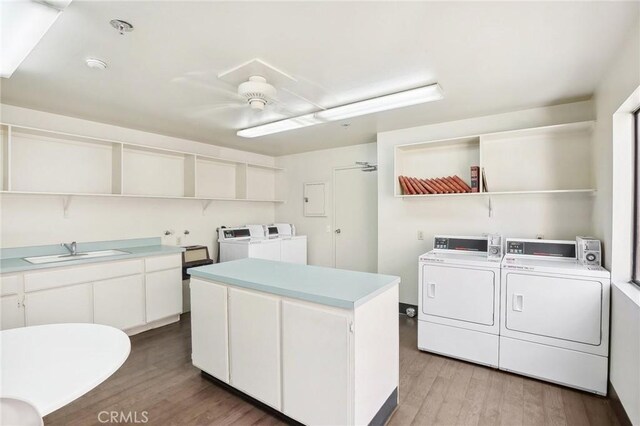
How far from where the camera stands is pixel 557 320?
236 cm

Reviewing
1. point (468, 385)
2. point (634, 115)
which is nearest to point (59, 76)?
point (468, 385)

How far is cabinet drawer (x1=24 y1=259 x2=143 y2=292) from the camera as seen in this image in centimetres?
262

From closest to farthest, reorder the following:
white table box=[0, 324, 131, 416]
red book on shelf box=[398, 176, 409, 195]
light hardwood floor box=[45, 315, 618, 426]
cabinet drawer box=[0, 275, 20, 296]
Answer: white table box=[0, 324, 131, 416] → light hardwood floor box=[45, 315, 618, 426] → cabinet drawer box=[0, 275, 20, 296] → red book on shelf box=[398, 176, 409, 195]

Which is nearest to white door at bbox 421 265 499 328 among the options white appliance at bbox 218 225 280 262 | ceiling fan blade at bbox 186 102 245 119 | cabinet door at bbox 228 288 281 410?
cabinet door at bbox 228 288 281 410

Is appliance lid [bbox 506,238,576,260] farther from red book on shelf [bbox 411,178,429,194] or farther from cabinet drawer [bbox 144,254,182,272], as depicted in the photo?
cabinet drawer [bbox 144,254,182,272]

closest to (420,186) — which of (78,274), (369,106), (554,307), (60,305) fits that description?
(369,106)

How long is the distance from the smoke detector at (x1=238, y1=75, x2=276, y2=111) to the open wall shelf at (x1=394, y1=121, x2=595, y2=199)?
1.81 metres

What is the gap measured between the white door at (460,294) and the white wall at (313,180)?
6.35 feet

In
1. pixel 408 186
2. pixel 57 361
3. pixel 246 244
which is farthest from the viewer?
pixel 246 244

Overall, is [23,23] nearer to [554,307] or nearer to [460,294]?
[460,294]

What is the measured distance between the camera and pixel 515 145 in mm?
3154

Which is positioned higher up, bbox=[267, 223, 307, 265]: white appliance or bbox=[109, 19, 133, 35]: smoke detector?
bbox=[109, 19, 133, 35]: smoke detector

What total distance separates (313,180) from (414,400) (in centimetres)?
360

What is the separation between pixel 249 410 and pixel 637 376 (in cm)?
230
